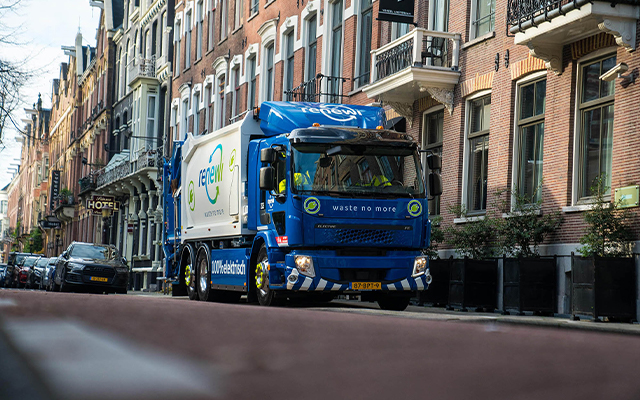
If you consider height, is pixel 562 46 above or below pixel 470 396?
above

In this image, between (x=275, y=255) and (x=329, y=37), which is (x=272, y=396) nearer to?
(x=275, y=255)

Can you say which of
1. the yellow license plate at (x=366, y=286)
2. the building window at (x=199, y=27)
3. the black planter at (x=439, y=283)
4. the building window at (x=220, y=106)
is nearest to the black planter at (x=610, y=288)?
the yellow license plate at (x=366, y=286)

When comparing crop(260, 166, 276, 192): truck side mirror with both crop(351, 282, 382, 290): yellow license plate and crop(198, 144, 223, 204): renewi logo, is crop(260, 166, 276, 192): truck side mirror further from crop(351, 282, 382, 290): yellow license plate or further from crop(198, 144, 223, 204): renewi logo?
crop(198, 144, 223, 204): renewi logo

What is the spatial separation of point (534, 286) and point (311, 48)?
613 inches

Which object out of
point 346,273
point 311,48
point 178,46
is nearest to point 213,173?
point 346,273

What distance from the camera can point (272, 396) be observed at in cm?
141

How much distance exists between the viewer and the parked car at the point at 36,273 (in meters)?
35.1

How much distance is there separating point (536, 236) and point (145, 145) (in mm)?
33733

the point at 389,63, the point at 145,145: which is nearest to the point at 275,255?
the point at 389,63

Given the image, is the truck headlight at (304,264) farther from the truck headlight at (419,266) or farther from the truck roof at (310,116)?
the truck roof at (310,116)

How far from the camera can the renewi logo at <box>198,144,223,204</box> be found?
669 inches

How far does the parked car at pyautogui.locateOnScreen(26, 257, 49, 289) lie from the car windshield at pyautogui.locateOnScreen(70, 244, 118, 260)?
7768mm

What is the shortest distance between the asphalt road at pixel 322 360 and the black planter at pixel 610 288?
431 inches

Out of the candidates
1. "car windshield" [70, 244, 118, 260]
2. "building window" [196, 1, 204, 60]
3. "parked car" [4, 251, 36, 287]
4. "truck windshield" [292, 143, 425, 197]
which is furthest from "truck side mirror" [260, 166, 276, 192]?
"parked car" [4, 251, 36, 287]
